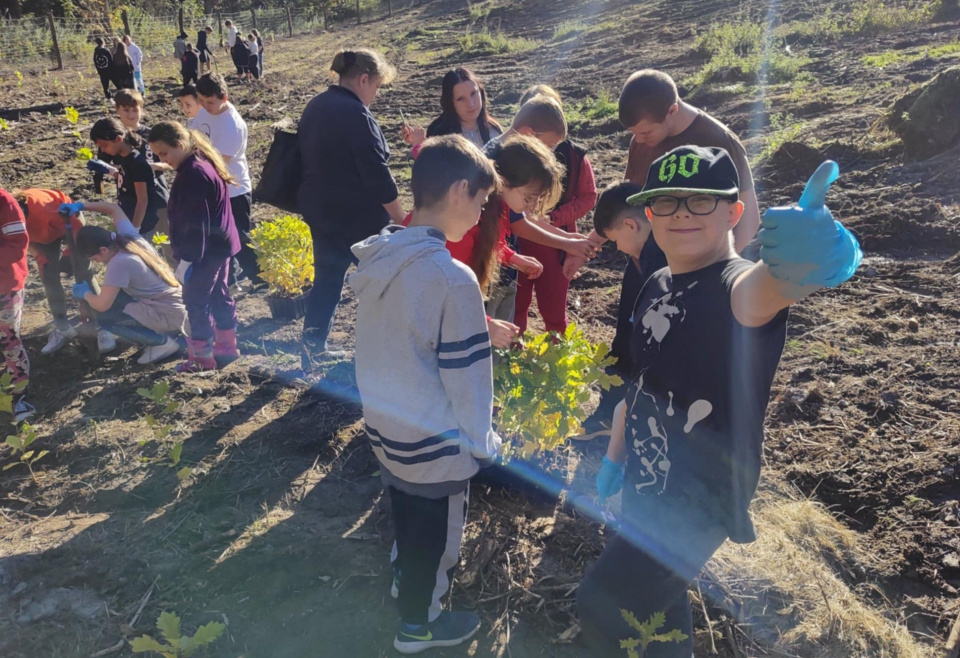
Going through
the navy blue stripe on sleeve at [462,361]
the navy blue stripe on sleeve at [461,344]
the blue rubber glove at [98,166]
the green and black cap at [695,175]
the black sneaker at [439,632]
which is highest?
the green and black cap at [695,175]

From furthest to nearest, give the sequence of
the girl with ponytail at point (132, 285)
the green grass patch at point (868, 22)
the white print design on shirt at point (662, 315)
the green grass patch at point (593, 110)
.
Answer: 1. the green grass patch at point (868, 22)
2. the green grass patch at point (593, 110)
3. the girl with ponytail at point (132, 285)
4. the white print design on shirt at point (662, 315)

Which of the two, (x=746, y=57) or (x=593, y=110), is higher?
(x=746, y=57)

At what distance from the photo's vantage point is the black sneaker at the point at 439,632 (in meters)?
2.09

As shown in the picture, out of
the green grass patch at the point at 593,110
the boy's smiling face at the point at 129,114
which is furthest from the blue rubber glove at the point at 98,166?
the green grass patch at the point at 593,110

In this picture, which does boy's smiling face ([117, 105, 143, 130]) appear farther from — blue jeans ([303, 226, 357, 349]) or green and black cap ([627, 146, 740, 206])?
green and black cap ([627, 146, 740, 206])

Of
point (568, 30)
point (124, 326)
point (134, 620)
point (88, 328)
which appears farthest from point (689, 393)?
point (568, 30)

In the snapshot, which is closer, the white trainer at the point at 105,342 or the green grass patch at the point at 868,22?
the white trainer at the point at 105,342

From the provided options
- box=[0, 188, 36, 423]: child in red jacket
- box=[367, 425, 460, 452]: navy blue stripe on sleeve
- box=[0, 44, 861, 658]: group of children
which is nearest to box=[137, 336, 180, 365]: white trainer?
box=[0, 188, 36, 423]: child in red jacket

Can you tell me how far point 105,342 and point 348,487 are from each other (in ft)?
7.70

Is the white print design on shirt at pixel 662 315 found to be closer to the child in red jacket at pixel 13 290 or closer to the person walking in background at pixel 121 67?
the child in red jacket at pixel 13 290

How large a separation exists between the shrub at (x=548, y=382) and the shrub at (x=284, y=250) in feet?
8.29

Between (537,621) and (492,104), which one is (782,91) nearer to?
(492,104)

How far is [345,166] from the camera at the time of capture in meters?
3.43

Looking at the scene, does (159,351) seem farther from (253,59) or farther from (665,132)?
(253,59)
